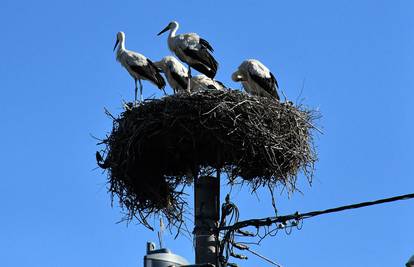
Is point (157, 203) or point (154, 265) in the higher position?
point (157, 203)

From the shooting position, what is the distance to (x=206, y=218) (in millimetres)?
8367

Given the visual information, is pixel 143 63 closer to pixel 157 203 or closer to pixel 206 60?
pixel 206 60

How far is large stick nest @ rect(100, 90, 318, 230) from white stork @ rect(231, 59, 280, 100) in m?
2.11

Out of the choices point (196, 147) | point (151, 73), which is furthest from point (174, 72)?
point (196, 147)

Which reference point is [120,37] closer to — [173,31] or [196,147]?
[173,31]

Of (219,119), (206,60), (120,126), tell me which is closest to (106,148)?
(120,126)

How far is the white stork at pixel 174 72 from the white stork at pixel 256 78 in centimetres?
69

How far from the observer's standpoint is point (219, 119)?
10.2 m

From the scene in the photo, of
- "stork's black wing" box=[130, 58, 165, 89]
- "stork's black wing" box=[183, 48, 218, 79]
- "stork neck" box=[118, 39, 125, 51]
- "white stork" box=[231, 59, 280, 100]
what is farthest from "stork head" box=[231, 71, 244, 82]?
"stork neck" box=[118, 39, 125, 51]

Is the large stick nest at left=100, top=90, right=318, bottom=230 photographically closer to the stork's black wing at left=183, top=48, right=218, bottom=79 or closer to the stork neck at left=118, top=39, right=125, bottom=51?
the stork's black wing at left=183, top=48, right=218, bottom=79

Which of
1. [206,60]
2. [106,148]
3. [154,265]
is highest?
[206,60]

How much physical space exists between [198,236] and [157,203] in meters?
2.34

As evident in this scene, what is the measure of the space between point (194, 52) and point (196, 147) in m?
3.09

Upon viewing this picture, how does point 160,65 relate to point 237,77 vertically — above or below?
above
